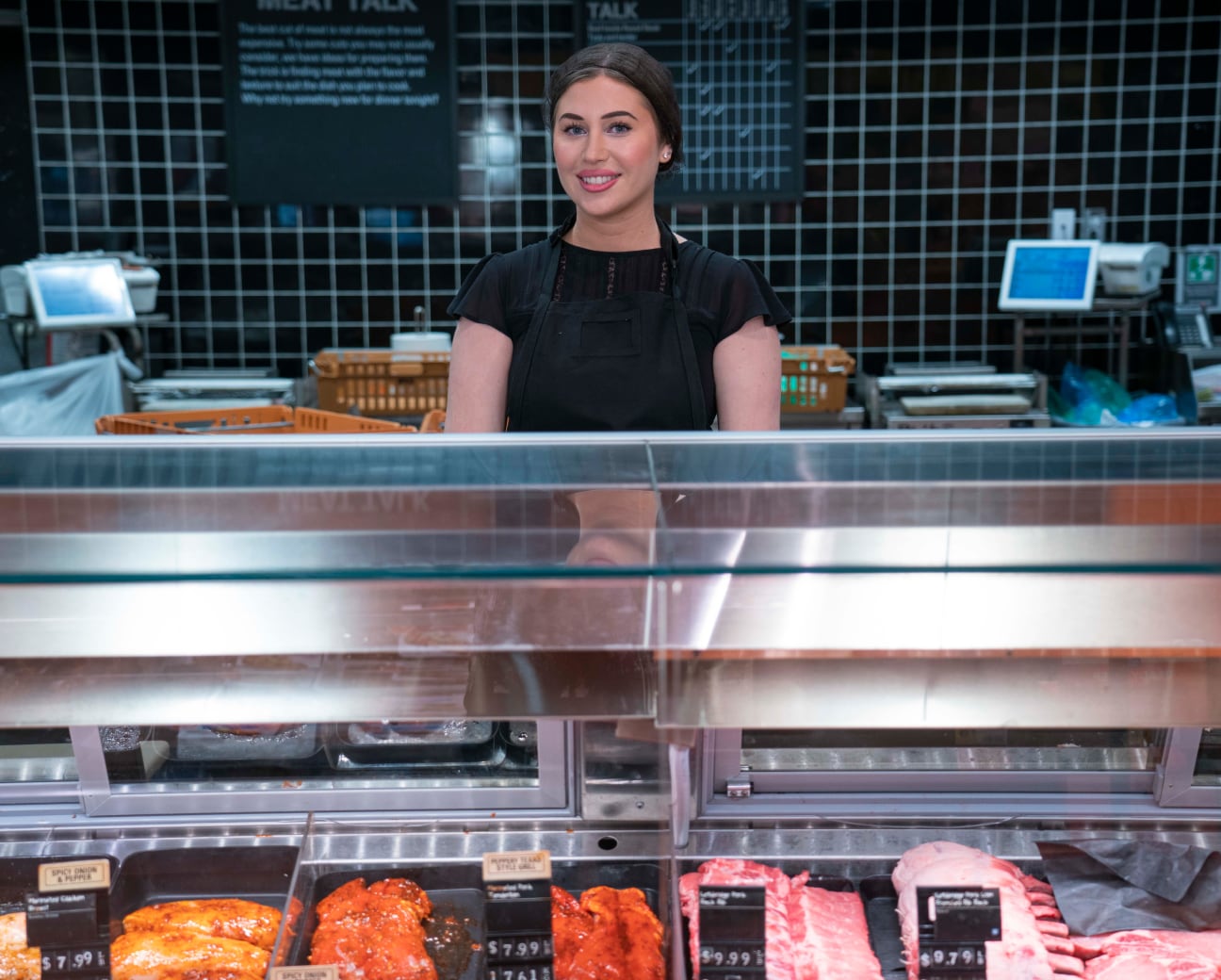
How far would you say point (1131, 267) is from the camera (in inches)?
206

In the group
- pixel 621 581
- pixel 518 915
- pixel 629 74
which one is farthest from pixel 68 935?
pixel 629 74

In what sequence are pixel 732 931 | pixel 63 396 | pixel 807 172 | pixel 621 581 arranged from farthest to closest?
pixel 807 172 → pixel 63 396 → pixel 732 931 → pixel 621 581

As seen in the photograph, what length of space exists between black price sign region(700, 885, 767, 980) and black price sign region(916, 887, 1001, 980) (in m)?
0.21

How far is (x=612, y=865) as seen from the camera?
1985 mm

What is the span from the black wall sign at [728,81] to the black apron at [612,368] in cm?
364

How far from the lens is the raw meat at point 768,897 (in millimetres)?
1842

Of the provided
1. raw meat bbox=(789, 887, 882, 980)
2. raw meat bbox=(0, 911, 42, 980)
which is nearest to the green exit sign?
raw meat bbox=(789, 887, 882, 980)

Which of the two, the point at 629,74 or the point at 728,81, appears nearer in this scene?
the point at 629,74

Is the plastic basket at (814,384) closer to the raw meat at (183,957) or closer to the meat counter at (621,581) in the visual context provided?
the meat counter at (621,581)

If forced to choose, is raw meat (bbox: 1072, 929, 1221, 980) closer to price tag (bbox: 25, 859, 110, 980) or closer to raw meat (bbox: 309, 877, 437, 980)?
raw meat (bbox: 309, 877, 437, 980)

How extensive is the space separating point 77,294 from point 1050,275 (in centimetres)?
388

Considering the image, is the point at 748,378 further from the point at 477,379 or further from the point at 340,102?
the point at 340,102

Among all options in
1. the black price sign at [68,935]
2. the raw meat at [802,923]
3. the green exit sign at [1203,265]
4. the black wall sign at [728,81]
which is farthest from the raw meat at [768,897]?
the green exit sign at [1203,265]

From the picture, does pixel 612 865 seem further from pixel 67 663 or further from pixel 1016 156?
pixel 1016 156
